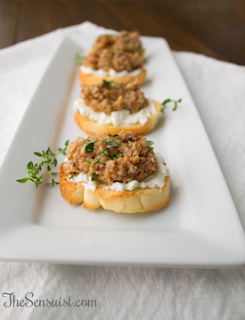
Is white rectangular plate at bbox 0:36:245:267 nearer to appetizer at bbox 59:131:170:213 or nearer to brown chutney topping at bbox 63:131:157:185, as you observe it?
appetizer at bbox 59:131:170:213

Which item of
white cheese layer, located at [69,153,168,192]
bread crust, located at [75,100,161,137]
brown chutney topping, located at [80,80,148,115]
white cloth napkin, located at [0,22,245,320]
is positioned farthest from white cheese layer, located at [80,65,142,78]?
white cloth napkin, located at [0,22,245,320]

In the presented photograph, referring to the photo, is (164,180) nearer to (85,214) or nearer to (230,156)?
(85,214)

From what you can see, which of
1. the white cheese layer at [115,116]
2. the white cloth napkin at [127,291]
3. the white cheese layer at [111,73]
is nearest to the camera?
the white cloth napkin at [127,291]

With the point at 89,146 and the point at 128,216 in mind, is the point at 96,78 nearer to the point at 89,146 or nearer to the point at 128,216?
the point at 89,146

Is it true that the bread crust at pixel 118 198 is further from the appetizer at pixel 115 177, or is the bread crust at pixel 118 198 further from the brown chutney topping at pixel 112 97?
the brown chutney topping at pixel 112 97

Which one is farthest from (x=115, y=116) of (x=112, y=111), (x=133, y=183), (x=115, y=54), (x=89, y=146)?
(x=115, y=54)

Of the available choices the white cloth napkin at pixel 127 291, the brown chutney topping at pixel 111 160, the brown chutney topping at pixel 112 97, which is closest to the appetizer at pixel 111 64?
the brown chutney topping at pixel 112 97
